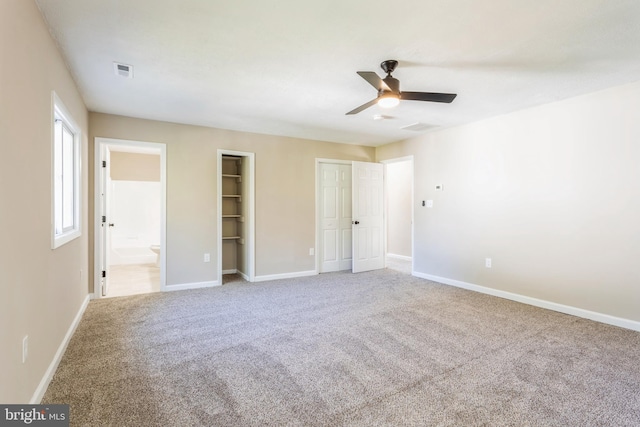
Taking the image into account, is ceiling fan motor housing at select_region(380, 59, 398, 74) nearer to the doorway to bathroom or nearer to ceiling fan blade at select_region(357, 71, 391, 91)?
ceiling fan blade at select_region(357, 71, 391, 91)

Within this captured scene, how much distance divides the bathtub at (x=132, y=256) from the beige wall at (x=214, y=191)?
2.89 m

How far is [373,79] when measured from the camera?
238cm

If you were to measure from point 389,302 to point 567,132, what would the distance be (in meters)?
2.79

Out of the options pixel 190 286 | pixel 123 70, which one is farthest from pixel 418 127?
pixel 190 286

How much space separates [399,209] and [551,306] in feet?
13.0

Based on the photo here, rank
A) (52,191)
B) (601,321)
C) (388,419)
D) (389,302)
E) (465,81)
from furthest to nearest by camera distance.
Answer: (389,302) → (601,321) → (465,81) → (52,191) → (388,419)

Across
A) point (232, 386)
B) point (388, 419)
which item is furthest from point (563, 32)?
Result: point (232, 386)

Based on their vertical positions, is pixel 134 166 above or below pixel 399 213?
above

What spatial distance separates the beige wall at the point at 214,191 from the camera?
173 inches

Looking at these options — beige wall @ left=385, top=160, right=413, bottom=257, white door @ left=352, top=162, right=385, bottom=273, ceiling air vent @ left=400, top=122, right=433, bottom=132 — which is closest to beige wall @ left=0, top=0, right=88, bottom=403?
ceiling air vent @ left=400, top=122, right=433, bottom=132

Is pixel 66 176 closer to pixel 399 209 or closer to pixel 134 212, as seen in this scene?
pixel 134 212

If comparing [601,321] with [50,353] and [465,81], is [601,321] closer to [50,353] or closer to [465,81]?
[465,81]

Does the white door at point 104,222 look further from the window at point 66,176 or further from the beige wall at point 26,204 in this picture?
the beige wall at point 26,204

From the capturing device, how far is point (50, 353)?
214cm
